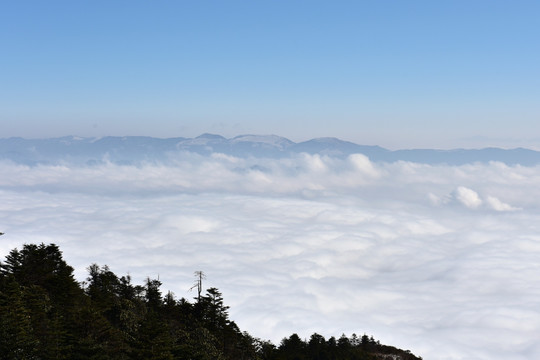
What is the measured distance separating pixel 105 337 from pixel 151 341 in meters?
13.6

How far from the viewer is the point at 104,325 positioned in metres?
39.1

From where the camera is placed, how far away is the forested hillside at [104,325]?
103ft

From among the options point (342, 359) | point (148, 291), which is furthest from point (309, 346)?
point (148, 291)

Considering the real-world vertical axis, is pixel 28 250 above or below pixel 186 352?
above

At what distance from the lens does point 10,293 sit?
43.3 m

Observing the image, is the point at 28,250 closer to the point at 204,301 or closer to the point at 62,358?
the point at 204,301

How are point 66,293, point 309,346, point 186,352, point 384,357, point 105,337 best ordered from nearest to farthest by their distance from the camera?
1. point 186,352
2. point 105,337
3. point 66,293
4. point 309,346
5. point 384,357

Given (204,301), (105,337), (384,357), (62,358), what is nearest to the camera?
(62,358)

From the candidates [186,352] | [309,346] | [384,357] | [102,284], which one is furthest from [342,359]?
[102,284]

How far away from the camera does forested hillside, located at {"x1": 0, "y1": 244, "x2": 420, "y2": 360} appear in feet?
103

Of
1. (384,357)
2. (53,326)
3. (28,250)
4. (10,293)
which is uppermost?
(28,250)

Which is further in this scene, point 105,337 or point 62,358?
point 105,337

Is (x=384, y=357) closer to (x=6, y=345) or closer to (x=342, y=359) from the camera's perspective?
(x=342, y=359)

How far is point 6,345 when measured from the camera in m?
30.5
